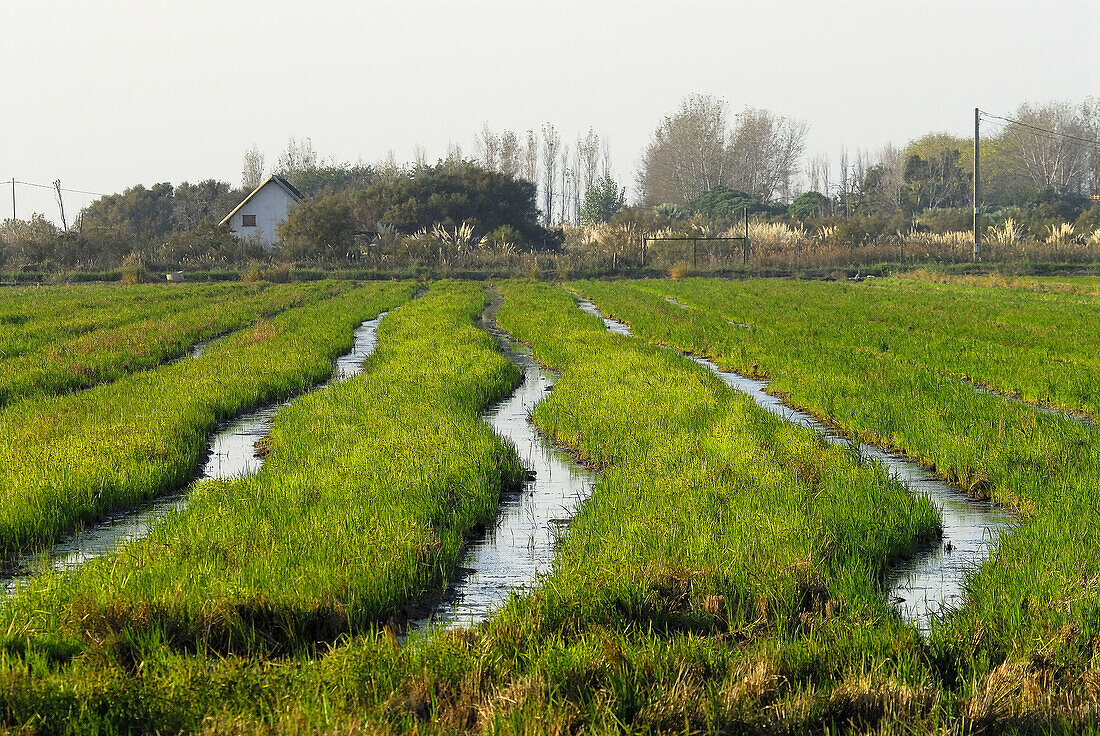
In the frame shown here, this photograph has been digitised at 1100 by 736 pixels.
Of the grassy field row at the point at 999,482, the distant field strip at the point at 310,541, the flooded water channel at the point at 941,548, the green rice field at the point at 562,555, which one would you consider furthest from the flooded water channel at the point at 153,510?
the grassy field row at the point at 999,482

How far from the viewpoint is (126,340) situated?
17.7 m

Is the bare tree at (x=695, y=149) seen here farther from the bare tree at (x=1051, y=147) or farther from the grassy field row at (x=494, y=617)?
the grassy field row at (x=494, y=617)

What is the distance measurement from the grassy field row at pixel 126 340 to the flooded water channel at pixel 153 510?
2.95m

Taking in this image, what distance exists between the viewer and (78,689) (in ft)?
12.3

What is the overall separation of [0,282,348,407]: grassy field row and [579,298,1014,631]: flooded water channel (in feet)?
30.6

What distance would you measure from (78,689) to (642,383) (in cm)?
927

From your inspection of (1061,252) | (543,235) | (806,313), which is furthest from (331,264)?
(1061,252)

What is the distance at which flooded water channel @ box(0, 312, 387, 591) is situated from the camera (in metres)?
5.86

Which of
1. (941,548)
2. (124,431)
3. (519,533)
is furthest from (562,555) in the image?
(124,431)

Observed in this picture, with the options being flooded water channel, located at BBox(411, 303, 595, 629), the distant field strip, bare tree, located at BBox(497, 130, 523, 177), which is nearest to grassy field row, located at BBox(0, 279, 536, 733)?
the distant field strip

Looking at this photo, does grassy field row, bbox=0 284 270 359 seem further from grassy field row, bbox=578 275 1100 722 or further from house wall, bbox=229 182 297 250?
house wall, bbox=229 182 297 250

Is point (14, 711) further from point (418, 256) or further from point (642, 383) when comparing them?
point (418, 256)

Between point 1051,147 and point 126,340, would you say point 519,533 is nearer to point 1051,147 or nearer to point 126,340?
point 126,340

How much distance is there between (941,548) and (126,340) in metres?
14.9
